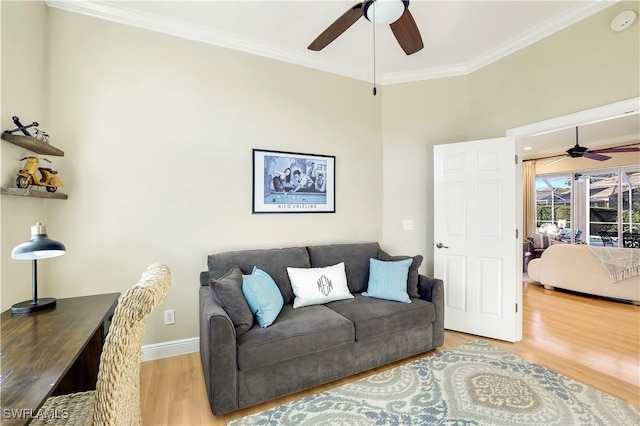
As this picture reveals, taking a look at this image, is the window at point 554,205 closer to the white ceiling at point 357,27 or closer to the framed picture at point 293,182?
the white ceiling at point 357,27

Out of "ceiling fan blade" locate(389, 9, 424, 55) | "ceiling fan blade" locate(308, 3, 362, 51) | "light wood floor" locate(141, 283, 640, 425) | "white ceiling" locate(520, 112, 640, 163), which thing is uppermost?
"white ceiling" locate(520, 112, 640, 163)

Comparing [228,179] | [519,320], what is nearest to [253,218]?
[228,179]

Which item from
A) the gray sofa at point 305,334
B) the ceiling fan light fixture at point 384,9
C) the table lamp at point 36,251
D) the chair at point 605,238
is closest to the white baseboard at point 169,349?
the gray sofa at point 305,334

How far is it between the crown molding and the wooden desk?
2.21 meters

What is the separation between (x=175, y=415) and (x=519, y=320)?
3048 mm

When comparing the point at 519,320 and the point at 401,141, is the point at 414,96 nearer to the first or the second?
the point at 401,141

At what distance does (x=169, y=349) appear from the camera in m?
2.55

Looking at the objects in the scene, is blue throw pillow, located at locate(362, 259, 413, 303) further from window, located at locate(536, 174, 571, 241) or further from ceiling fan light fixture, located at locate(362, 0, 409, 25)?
window, located at locate(536, 174, 571, 241)

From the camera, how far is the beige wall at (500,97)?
232 cm

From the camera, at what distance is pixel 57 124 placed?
2.25 m

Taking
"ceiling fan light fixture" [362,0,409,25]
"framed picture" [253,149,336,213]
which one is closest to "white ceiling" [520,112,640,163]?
"framed picture" [253,149,336,213]

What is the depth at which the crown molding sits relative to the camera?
2.34 m

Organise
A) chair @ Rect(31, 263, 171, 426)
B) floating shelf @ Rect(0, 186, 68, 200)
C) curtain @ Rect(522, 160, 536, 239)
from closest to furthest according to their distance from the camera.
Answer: chair @ Rect(31, 263, 171, 426)
floating shelf @ Rect(0, 186, 68, 200)
curtain @ Rect(522, 160, 536, 239)

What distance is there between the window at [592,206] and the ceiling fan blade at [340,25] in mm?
7470
